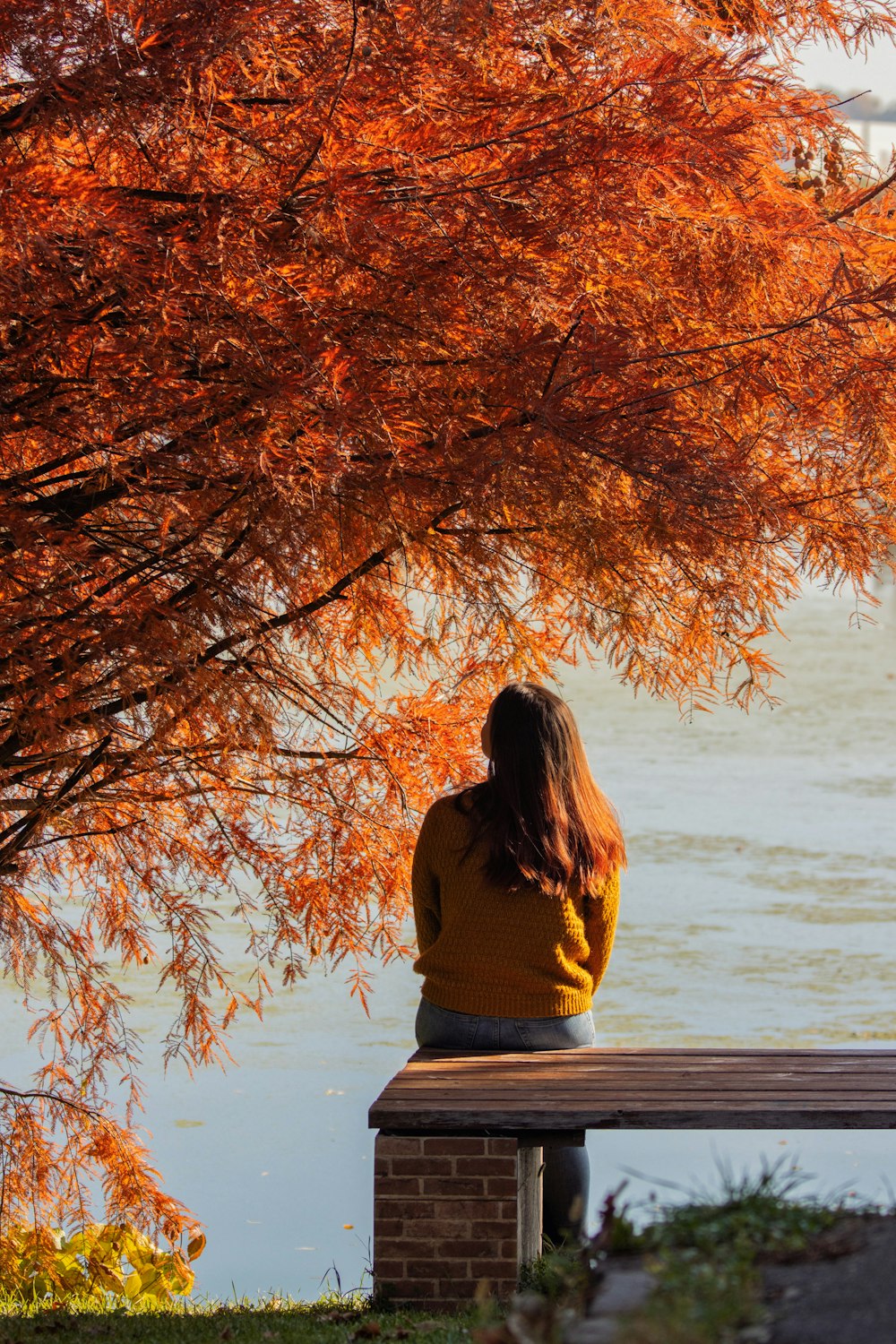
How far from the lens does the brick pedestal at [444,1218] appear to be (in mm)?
3404

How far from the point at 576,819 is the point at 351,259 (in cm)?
146

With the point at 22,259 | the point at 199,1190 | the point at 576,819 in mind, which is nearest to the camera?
the point at 22,259

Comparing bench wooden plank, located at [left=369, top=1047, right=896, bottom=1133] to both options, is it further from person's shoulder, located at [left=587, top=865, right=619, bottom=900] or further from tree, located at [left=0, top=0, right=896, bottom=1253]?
tree, located at [left=0, top=0, right=896, bottom=1253]

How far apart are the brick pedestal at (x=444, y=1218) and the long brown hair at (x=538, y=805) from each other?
628 millimetres

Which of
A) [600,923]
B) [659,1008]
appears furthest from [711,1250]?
[659,1008]

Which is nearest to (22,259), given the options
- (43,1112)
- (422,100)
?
(422,100)

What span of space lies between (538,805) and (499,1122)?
2.46ft

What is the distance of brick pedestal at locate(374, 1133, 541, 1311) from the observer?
11.2 feet

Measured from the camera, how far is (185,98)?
109 inches

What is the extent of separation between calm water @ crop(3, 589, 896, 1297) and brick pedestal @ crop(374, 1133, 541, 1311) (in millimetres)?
532

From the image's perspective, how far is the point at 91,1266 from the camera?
505 centimetres

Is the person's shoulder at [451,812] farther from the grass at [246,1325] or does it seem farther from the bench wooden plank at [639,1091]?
the grass at [246,1325]

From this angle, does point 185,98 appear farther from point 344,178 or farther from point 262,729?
point 262,729

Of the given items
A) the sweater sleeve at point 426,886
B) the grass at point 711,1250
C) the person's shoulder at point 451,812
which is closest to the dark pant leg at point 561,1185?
the sweater sleeve at point 426,886
